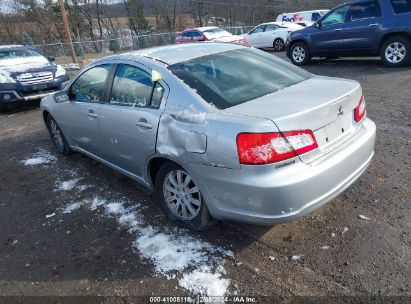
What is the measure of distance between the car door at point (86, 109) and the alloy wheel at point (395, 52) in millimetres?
8114

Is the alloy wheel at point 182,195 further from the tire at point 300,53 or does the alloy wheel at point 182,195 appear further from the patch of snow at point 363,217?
the tire at point 300,53

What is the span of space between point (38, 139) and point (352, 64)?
28.8ft

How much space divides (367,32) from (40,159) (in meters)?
8.50

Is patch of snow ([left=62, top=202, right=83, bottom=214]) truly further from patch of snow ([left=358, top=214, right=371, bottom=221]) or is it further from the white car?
the white car

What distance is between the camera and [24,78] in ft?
29.9

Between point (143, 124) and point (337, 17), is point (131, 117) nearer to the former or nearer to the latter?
point (143, 124)

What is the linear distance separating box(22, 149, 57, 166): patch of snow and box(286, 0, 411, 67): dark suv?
8308mm

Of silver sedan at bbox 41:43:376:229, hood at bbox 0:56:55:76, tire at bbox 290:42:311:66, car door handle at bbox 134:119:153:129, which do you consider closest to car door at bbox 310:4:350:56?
tire at bbox 290:42:311:66

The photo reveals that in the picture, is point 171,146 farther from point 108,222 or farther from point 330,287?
point 330,287

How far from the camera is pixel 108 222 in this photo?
3654 mm

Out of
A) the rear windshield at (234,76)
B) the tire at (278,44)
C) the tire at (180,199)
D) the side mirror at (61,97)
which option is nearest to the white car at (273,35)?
the tire at (278,44)

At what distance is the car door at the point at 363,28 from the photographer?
954 centimetres

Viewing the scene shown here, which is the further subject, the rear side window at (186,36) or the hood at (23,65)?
the rear side window at (186,36)

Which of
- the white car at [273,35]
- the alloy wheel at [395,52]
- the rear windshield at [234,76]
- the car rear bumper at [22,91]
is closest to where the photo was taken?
the rear windshield at [234,76]
